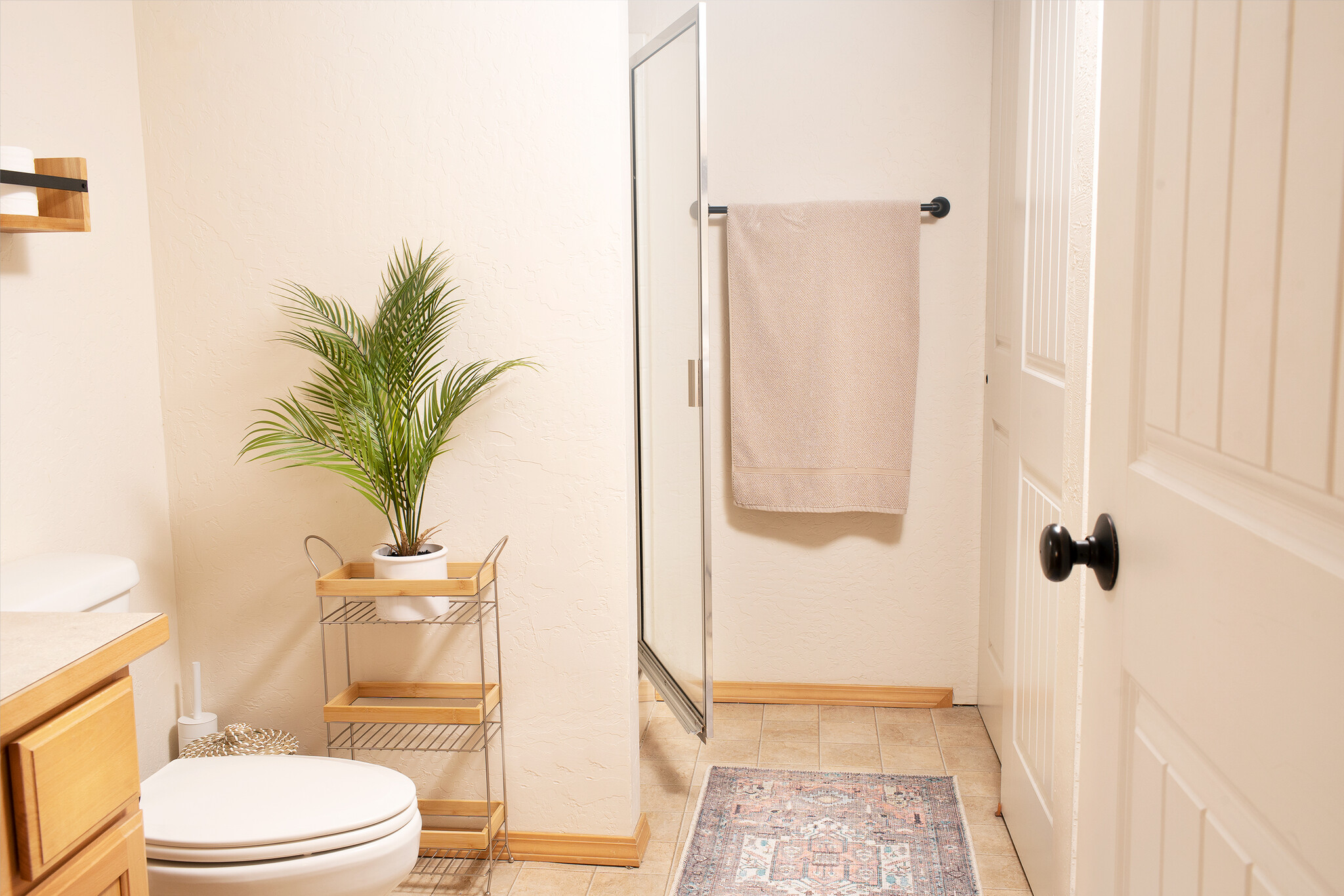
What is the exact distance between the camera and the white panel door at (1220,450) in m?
0.50

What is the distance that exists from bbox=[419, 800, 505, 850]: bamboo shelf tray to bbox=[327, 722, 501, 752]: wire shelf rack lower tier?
0.39ft

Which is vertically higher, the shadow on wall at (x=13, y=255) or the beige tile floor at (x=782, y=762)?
the shadow on wall at (x=13, y=255)

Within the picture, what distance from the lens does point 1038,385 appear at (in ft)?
6.26

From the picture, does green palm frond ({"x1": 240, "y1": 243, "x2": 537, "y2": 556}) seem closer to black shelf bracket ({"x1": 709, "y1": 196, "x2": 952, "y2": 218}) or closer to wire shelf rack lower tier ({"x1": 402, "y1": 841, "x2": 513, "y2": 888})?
wire shelf rack lower tier ({"x1": 402, "y1": 841, "x2": 513, "y2": 888})

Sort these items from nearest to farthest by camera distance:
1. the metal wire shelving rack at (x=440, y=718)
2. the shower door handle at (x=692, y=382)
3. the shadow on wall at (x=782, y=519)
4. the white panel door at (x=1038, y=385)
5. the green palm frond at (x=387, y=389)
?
the white panel door at (x=1038, y=385) < the green palm frond at (x=387, y=389) < the metal wire shelving rack at (x=440, y=718) < the shower door handle at (x=692, y=382) < the shadow on wall at (x=782, y=519)

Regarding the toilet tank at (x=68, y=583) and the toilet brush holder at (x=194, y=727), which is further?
the toilet brush holder at (x=194, y=727)

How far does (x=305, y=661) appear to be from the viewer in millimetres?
2100

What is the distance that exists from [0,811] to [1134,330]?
110 centimetres

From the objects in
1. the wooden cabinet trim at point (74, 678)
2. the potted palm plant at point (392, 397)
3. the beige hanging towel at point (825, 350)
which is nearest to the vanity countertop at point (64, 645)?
the wooden cabinet trim at point (74, 678)

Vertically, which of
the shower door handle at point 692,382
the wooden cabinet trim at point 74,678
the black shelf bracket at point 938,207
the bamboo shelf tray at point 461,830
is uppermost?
the black shelf bracket at point 938,207

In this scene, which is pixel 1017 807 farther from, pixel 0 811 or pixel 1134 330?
pixel 0 811

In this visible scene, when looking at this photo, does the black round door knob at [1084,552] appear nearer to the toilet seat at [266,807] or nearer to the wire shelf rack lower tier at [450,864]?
the toilet seat at [266,807]

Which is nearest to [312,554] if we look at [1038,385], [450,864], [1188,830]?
[450,864]

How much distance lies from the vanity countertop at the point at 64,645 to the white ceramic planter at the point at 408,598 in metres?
0.68
